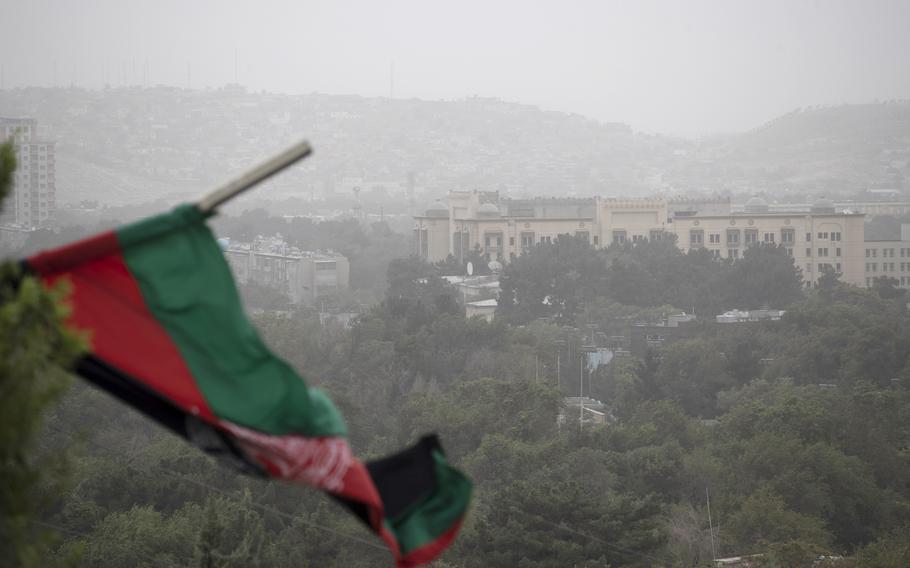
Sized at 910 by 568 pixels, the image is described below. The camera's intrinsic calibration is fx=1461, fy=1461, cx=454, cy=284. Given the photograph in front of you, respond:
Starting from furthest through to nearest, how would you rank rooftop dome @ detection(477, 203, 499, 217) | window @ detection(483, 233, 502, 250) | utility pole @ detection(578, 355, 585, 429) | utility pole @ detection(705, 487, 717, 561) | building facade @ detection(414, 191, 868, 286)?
rooftop dome @ detection(477, 203, 499, 217) < window @ detection(483, 233, 502, 250) < building facade @ detection(414, 191, 868, 286) < utility pole @ detection(578, 355, 585, 429) < utility pole @ detection(705, 487, 717, 561)

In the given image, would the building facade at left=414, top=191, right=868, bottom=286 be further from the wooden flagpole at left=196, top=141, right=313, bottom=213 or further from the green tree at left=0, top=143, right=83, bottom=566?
the green tree at left=0, top=143, right=83, bottom=566

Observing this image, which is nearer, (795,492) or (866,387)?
(795,492)

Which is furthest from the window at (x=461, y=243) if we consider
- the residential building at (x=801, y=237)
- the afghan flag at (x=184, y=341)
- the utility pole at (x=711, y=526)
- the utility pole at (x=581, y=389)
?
the afghan flag at (x=184, y=341)

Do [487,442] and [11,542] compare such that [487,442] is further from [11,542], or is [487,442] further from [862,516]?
[11,542]

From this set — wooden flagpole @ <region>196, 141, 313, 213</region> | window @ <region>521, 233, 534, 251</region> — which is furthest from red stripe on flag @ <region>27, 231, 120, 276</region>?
window @ <region>521, 233, 534, 251</region>

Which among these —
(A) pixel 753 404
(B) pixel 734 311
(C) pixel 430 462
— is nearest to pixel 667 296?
(B) pixel 734 311
